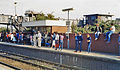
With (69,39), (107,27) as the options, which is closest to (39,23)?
(69,39)

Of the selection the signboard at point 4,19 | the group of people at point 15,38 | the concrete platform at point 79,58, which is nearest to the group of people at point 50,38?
the group of people at point 15,38

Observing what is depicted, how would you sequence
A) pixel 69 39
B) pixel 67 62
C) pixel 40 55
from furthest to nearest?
pixel 69 39
pixel 40 55
pixel 67 62

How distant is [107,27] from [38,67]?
32.9 ft

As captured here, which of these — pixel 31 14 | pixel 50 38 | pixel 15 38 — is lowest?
pixel 15 38

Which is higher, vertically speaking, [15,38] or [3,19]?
[3,19]

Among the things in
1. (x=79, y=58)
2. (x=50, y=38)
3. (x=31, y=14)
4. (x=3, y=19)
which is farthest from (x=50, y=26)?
(x=3, y=19)

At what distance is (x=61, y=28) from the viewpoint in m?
21.1

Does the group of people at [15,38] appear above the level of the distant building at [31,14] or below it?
below

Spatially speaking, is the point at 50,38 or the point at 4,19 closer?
the point at 50,38

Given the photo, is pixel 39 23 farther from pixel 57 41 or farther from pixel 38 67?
pixel 38 67

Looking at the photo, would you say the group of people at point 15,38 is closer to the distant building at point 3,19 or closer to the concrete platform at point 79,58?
the concrete platform at point 79,58

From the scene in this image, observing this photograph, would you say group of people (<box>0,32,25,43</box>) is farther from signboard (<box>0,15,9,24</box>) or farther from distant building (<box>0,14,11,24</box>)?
signboard (<box>0,15,9,24</box>)

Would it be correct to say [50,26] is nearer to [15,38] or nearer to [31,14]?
[15,38]

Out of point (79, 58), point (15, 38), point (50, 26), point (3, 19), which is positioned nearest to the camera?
point (79, 58)
